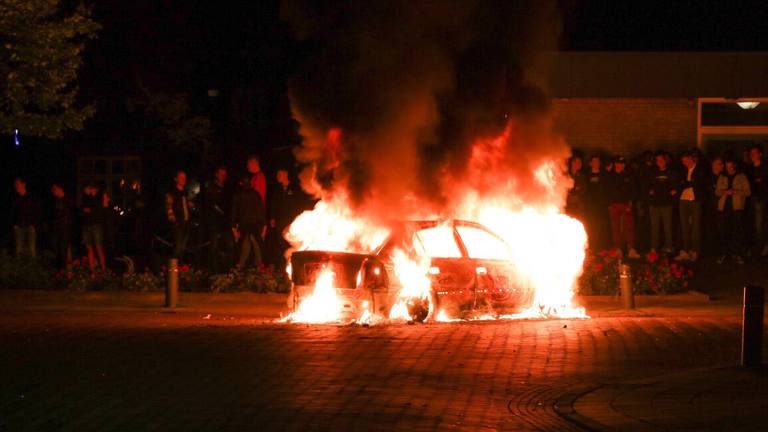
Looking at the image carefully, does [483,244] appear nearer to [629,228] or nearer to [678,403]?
[678,403]

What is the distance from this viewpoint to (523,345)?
13.9 meters

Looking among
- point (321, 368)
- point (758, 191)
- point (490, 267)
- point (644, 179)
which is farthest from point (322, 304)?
point (758, 191)

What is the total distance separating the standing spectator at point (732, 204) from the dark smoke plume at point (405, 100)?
5.96m

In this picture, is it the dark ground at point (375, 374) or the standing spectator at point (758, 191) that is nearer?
the dark ground at point (375, 374)

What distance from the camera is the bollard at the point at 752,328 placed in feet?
39.5

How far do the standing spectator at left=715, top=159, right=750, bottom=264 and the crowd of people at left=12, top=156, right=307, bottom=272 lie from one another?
26.1ft

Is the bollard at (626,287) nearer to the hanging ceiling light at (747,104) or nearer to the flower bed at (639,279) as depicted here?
the flower bed at (639,279)

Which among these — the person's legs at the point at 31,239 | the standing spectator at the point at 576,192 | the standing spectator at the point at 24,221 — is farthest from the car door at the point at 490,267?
the standing spectator at the point at 24,221

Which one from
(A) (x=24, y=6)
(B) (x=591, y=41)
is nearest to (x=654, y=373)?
(A) (x=24, y=6)

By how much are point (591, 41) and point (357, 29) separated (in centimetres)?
1126

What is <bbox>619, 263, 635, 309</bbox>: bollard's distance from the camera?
17.5 metres

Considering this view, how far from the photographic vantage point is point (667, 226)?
2333cm

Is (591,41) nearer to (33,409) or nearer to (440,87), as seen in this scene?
(440,87)

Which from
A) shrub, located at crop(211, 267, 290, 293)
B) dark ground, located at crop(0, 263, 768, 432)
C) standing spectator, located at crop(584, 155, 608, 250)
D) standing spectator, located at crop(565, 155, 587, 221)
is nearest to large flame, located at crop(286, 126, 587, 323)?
dark ground, located at crop(0, 263, 768, 432)
